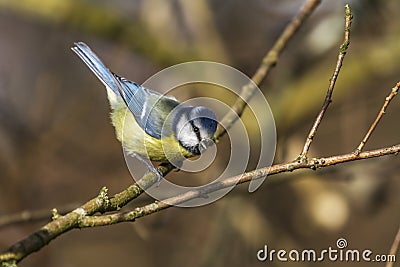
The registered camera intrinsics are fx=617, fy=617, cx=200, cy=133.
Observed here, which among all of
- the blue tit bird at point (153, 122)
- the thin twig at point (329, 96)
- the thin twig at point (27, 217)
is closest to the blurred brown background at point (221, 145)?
the thin twig at point (27, 217)

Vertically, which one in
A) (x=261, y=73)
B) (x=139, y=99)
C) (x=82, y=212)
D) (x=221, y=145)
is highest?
(x=221, y=145)

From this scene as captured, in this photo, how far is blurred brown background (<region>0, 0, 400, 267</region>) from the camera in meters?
3.01

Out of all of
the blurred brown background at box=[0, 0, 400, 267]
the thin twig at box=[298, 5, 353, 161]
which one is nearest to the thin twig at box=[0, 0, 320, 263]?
the thin twig at box=[298, 5, 353, 161]

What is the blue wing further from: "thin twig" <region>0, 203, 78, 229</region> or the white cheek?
"thin twig" <region>0, 203, 78, 229</region>

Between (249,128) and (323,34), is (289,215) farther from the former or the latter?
(323,34)

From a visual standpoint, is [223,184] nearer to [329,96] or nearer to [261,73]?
[329,96]

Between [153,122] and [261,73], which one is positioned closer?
[153,122]

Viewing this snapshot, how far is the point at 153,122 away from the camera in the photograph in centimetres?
197

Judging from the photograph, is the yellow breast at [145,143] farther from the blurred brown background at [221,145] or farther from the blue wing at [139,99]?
the blurred brown background at [221,145]

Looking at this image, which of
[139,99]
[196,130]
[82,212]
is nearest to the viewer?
[82,212]

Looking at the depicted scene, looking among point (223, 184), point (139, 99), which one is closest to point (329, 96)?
point (223, 184)

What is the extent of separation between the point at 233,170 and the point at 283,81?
3.66 ft

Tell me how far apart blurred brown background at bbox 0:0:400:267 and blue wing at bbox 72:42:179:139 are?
2.30ft

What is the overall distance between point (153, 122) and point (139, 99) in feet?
0.53
